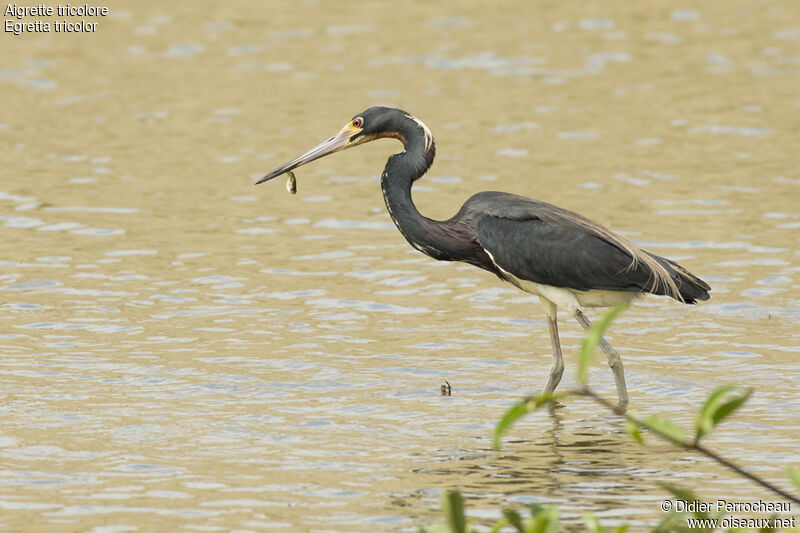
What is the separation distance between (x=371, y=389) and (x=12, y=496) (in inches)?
112

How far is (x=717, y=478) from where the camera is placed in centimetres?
778

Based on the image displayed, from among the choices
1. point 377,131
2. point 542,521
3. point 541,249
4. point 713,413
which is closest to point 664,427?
point 713,413

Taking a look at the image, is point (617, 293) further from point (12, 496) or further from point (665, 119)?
point (665, 119)

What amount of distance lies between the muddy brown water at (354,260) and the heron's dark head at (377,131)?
1.43m

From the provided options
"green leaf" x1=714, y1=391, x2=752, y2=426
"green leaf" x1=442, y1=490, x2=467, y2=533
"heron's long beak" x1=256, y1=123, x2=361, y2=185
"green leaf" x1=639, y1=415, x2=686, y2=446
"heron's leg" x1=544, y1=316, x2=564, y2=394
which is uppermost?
"heron's long beak" x1=256, y1=123, x2=361, y2=185

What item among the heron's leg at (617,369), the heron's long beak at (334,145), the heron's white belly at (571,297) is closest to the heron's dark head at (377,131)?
the heron's long beak at (334,145)

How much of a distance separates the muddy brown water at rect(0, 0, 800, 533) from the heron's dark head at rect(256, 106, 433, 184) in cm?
143

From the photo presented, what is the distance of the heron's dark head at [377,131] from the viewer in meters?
9.82

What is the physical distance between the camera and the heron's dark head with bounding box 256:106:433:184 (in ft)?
32.2

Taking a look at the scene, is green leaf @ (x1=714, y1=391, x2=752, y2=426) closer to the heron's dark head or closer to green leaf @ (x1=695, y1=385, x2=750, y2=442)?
green leaf @ (x1=695, y1=385, x2=750, y2=442)

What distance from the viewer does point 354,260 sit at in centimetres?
1265

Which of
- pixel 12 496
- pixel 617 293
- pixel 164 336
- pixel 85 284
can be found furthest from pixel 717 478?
pixel 85 284

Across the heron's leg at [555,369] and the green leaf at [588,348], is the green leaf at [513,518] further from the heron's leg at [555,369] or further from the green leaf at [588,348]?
the heron's leg at [555,369]

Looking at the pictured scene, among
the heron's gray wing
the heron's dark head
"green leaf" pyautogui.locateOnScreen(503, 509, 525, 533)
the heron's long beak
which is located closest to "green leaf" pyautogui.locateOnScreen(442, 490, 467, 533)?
"green leaf" pyautogui.locateOnScreen(503, 509, 525, 533)
